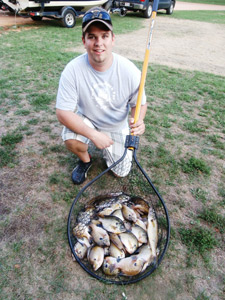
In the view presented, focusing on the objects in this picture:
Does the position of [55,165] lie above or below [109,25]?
below

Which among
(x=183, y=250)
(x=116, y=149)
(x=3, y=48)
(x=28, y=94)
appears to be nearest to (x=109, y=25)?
(x=116, y=149)

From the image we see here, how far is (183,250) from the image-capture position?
2.07 m

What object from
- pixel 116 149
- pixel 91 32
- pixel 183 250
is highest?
pixel 91 32

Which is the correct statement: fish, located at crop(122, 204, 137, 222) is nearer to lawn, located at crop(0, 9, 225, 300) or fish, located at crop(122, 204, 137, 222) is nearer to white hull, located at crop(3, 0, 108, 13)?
lawn, located at crop(0, 9, 225, 300)

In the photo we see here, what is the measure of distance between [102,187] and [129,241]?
80 centimetres

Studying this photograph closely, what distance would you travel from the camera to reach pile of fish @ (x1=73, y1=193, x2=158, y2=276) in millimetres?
1828

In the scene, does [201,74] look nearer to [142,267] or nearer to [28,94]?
[28,94]

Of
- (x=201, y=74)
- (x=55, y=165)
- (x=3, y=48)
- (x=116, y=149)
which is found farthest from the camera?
(x=3, y=48)

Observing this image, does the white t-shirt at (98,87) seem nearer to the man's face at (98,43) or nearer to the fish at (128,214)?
the man's face at (98,43)

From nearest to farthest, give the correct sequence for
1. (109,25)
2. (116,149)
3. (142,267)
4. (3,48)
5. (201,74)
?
1. (142,267)
2. (109,25)
3. (116,149)
4. (201,74)
5. (3,48)

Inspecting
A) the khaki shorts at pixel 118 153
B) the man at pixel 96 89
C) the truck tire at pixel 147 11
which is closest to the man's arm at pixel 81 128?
the man at pixel 96 89

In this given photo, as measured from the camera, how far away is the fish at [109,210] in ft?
7.05

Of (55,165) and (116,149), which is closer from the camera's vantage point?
(116,149)

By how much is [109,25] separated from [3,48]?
5.90m
